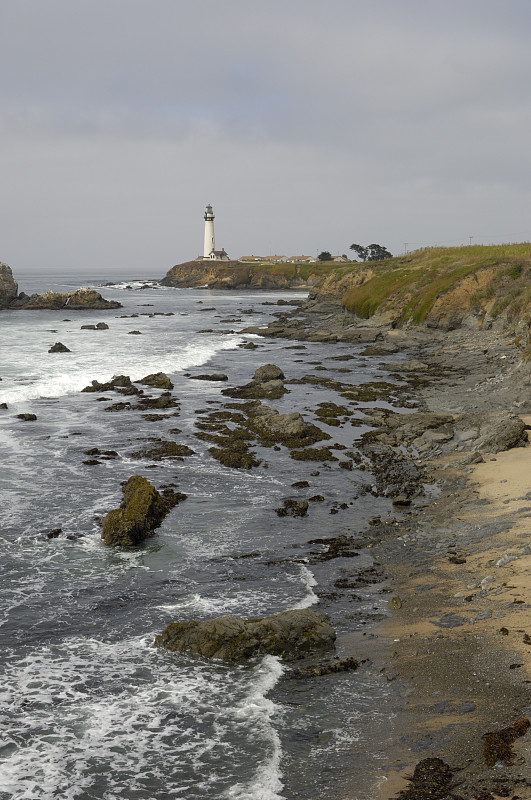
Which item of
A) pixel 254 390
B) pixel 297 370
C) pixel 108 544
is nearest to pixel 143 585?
pixel 108 544

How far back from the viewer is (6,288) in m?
107

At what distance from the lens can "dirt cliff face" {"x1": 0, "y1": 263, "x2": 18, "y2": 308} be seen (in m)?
106

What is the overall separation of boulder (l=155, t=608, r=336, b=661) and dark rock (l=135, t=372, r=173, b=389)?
2830 cm

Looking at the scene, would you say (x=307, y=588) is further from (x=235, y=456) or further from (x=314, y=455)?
(x=314, y=455)

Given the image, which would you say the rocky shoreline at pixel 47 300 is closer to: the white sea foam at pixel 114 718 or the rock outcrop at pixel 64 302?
the rock outcrop at pixel 64 302

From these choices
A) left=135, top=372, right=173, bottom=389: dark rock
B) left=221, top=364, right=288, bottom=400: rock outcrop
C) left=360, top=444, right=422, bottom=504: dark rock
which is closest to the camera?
left=360, top=444, right=422, bottom=504: dark rock

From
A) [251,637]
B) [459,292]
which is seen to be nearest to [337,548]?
[251,637]

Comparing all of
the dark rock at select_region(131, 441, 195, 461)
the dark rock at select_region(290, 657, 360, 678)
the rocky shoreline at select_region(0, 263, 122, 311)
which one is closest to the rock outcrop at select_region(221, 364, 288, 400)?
the dark rock at select_region(131, 441, 195, 461)

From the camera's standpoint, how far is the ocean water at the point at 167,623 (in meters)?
8.88

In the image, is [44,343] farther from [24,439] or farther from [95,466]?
[95,466]

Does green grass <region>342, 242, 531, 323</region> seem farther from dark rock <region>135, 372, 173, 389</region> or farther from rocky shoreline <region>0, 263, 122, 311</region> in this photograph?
rocky shoreline <region>0, 263, 122, 311</region>

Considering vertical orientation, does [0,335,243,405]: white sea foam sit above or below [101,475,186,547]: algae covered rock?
above

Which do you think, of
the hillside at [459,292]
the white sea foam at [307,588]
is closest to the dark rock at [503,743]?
the white sea foam at [307,588]

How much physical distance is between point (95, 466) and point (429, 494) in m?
12.3
